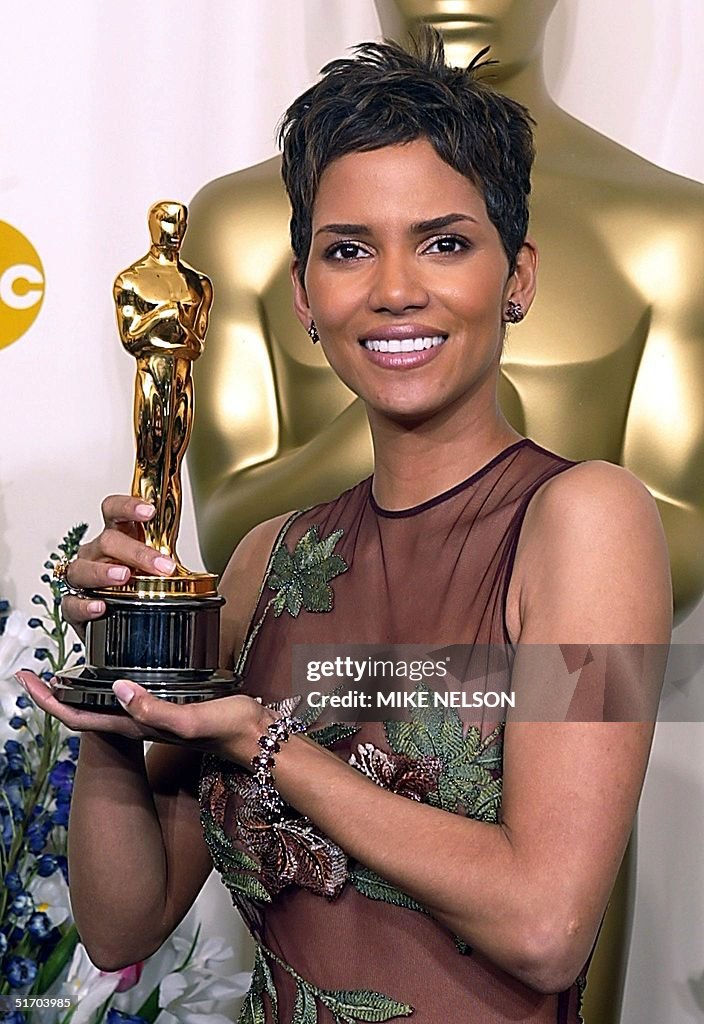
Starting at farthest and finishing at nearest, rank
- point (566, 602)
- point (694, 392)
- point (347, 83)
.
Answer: point (694, 392)
point (347, 83)
point (566, 602)

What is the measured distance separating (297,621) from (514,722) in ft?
0.72

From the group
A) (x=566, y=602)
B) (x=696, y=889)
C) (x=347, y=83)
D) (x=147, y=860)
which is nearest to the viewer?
(x=566, y=602)

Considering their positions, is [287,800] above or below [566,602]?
below

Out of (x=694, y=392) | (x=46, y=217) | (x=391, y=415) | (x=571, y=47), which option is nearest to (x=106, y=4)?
(x=46, y=217)

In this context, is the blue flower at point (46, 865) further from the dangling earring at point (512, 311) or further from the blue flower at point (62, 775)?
the dangling earring at point (512, 311)

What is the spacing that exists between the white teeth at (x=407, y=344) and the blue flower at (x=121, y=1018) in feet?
2.36

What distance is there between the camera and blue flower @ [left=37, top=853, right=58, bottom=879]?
4.86ft

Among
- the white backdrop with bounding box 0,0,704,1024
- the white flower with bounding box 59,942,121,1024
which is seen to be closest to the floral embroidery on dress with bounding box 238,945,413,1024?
the white flower with bounding box 59,942,121,1024

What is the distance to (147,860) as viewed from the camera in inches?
46.9

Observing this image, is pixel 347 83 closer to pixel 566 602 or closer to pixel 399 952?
pixel 566 602

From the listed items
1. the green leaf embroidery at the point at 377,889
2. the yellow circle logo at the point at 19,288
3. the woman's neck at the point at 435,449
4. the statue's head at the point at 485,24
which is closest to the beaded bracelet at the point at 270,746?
the green leaf embroidery at the point at 377,889

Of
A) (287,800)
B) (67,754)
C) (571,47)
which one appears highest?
(571,47)

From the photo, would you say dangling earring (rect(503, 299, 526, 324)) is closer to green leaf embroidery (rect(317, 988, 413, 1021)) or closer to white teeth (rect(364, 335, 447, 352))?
white teeth (rect(364, 335, 447, 352))

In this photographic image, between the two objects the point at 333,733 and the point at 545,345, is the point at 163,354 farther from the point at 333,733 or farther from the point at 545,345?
the point at 545,345
